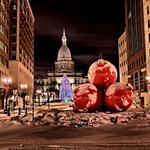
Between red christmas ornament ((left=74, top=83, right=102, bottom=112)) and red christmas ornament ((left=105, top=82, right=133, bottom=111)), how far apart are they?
0.53m

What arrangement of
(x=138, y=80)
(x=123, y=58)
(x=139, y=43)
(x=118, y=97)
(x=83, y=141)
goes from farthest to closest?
1. (x=123, y=58)
2. (x=138, y=80)
3. (x=139, y=43)
4. (x=118, y=97)
5. (x=83, y=141)

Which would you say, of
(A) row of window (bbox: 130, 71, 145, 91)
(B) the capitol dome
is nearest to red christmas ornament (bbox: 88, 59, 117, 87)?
(A) row of window (bbox: 130, 71, 145, 91)

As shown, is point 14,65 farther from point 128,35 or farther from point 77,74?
point 77,74

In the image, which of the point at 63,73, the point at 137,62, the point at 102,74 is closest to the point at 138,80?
the point at 137,62

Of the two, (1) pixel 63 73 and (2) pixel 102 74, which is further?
(1) pixel 63 73

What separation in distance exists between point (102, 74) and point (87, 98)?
162 centimetres

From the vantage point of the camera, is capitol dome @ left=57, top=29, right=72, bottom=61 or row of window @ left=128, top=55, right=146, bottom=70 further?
capitol dome @ left=57, top=29, right=72, bottom=61

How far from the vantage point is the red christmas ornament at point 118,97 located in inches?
611

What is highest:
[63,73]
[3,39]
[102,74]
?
[63,73]

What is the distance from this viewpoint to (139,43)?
63.2m

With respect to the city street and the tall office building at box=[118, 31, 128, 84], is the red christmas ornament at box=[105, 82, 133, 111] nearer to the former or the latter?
the city street

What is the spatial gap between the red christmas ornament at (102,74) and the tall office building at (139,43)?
116 ft

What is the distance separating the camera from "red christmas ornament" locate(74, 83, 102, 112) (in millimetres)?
15602

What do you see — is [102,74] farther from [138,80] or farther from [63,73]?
[63,73]
